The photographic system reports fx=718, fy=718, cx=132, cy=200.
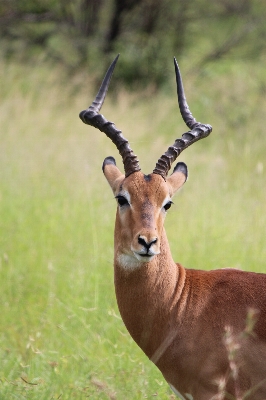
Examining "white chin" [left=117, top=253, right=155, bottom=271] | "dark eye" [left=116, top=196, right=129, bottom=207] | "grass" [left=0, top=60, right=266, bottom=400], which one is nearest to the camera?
"white chin" [left=117, top=253, right=155, bottom=271]

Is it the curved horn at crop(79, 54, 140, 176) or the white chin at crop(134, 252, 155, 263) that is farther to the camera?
the curved horn at crop(79, 54, 140, 176)

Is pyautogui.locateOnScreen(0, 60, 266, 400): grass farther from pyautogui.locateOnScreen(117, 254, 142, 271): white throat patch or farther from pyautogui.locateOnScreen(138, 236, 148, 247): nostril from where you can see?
pyautogui.locateOnScreen(138, 236, 148, 247): nostril

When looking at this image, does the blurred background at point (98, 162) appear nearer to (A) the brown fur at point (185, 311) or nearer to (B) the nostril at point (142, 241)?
(A) the brown fur at point (185, 311)

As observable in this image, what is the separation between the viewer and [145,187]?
4.29 meters

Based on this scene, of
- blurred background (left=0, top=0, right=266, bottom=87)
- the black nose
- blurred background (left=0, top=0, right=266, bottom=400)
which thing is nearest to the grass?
blurred background (left=0, top=0, right=266, bottom=400)

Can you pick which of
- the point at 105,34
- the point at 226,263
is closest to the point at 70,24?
the point at 105,34

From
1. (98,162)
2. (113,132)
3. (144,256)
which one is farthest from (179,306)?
(98,162)

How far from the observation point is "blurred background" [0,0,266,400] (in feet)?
17.5

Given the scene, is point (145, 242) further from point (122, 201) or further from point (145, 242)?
point (122, 201)

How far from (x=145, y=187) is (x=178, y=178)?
53 centimetres

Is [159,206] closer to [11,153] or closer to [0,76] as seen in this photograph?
[11,153]

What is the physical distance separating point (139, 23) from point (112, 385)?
1535cm

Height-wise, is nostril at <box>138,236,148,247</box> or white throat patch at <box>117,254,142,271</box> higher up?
nostril at <box>138,236,148,247</box>

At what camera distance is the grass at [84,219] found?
16.6 ft
